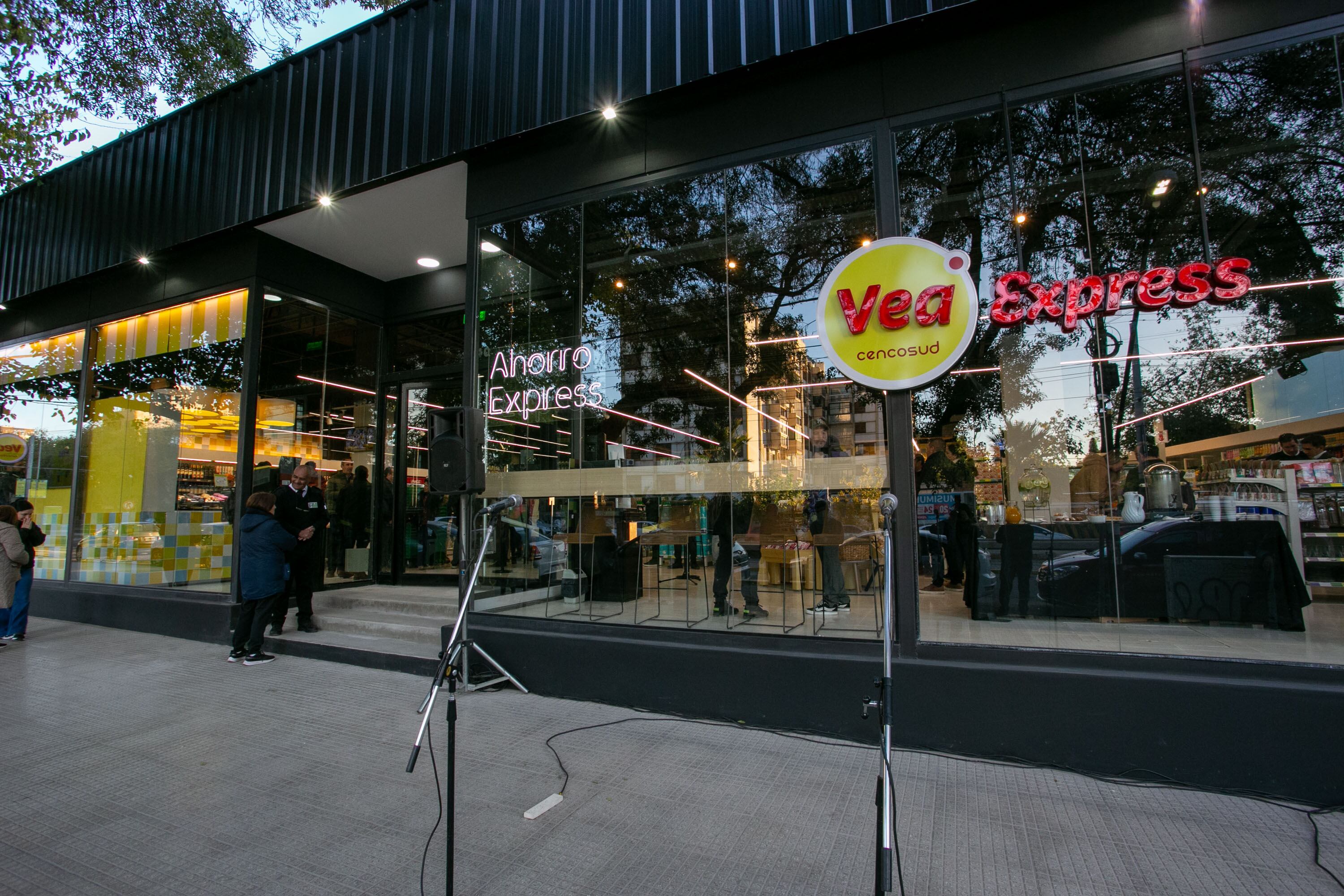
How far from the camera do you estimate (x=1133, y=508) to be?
480 cm

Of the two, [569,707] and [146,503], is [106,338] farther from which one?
[569,707]

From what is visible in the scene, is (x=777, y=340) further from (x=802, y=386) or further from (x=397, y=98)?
(x=397, y=98)

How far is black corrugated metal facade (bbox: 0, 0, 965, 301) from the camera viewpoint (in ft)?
14.1

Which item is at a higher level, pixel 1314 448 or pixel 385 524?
pixel 1314 448

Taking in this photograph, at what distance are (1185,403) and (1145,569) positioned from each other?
2.39 metres

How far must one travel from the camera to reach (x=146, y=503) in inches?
290

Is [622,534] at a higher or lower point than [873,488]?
lower

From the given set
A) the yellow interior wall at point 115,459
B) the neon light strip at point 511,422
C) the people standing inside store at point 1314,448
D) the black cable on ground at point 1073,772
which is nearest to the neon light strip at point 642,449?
the neon light strip at point 511,422

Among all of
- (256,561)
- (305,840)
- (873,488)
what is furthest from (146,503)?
(873,488)

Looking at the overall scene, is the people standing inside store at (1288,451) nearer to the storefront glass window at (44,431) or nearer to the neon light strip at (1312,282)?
the neon light strip at (1312,282)

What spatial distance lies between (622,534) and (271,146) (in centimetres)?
523

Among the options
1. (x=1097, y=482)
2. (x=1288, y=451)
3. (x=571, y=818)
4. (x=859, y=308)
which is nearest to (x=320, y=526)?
(x=571, y=818)

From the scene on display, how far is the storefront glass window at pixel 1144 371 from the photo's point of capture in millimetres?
3984

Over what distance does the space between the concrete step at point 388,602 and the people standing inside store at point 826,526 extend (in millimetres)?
3648
